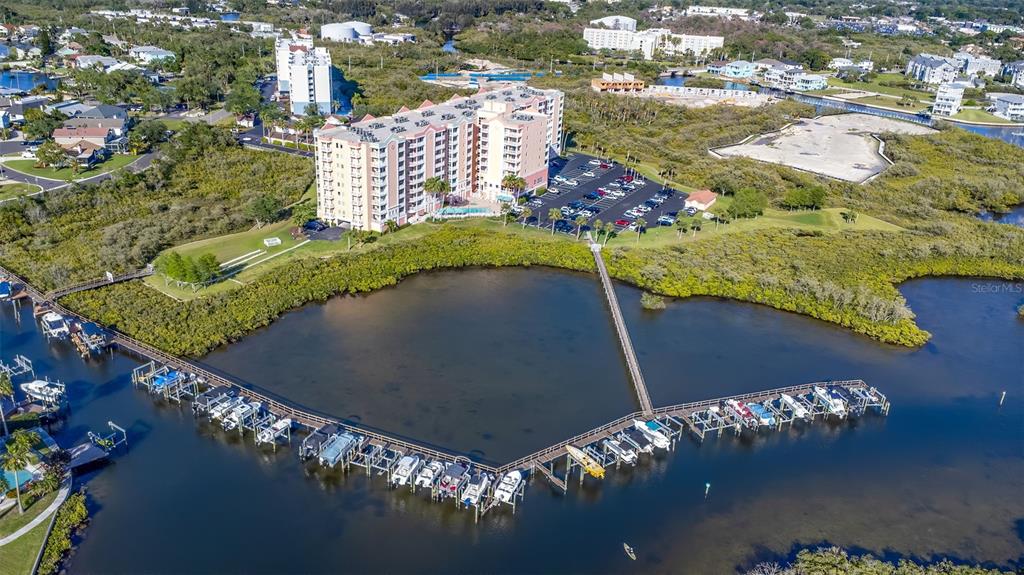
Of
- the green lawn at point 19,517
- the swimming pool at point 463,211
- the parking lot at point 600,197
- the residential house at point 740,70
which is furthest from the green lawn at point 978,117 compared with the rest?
the green lawn at point 19,517

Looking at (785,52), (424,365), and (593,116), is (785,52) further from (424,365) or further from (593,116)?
(424,365)

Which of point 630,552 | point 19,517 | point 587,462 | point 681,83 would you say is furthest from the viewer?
point 681,83

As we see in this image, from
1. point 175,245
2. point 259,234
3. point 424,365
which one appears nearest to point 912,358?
point 424,365

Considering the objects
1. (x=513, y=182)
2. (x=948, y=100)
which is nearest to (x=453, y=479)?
(x=513, y=182)

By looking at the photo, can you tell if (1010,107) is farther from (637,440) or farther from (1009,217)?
(637,440)

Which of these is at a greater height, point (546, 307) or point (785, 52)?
point (785, 52)

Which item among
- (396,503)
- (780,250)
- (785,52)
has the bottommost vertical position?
(396,503)

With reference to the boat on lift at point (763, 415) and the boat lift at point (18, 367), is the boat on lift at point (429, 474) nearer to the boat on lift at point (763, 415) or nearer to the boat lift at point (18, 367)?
the boat on lift at point (763, 415)
